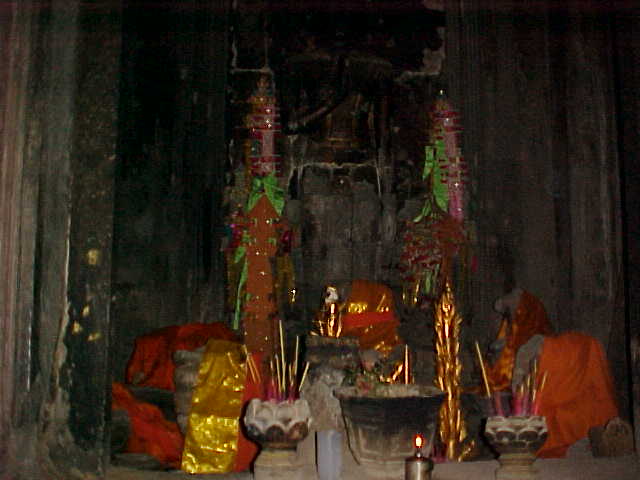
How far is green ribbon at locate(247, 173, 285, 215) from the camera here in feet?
25.2

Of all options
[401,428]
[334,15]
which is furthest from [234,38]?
[401,428]

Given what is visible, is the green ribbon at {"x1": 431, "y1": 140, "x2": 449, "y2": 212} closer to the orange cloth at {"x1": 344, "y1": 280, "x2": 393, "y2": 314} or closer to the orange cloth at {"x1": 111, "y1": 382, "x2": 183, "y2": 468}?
the orange cloth at {"x1": 344, "y1": 280, "x2": 393, "y2": 314}

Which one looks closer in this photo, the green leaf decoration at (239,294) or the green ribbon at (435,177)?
the green leaf decoration at (239,294)

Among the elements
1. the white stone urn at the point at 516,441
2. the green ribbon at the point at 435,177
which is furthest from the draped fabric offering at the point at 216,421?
the green ribbon at the point at 435,177

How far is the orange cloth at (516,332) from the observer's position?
570 cm

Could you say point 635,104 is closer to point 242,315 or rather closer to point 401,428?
point 401,428

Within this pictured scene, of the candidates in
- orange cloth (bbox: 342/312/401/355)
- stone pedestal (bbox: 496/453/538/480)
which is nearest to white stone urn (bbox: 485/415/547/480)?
stone pedestal (bbox: 496/453/538/480)

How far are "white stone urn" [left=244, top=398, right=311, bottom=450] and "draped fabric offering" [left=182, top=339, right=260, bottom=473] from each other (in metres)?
1.24

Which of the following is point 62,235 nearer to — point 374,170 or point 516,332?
point 516,332

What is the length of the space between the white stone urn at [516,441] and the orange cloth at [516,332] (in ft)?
7.22

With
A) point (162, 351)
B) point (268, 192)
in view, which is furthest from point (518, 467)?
point (268, 192)

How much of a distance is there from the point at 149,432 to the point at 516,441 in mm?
2748

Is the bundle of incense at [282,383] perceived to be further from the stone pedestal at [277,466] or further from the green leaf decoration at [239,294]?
the green leaf decoration at [239,294]

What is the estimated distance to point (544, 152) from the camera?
306 inches
